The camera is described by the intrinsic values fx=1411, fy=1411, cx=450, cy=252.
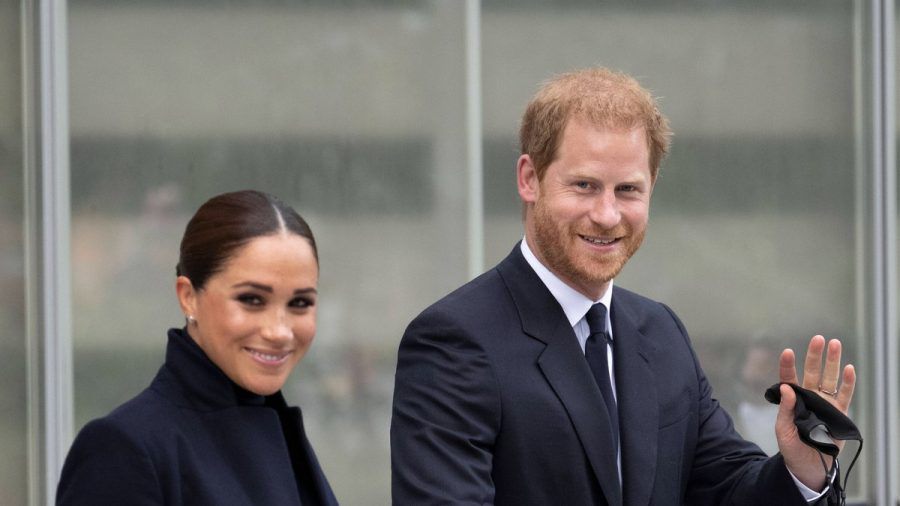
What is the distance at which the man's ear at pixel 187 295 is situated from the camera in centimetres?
266

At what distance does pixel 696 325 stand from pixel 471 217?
1084 mm

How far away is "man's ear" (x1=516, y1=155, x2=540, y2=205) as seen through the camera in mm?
2861

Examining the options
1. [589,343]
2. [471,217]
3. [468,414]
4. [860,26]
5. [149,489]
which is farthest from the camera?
[860,26]

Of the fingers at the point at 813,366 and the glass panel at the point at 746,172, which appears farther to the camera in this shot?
the glass panel at the point at 746,172

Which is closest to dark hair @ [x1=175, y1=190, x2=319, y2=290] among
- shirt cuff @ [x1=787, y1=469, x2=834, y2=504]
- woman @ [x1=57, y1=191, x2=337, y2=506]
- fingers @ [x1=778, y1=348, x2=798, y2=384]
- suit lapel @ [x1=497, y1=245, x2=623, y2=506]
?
woman @ [x1=57, y1=191, x2=337, y2=506]

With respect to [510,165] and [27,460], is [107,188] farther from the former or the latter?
[510,165]

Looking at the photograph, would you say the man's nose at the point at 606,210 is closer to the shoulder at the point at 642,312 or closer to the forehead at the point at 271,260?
the shoulder at the point at 642,312

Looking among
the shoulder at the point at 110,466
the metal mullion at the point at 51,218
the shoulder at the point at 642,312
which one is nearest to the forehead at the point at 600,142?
the shoulder at the point at 642,312

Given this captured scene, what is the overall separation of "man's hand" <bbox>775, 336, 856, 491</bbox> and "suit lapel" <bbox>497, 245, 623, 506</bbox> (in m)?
0.36

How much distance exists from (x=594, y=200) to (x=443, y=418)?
20.5 inches

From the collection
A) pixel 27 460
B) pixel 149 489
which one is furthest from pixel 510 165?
pixel 149 489

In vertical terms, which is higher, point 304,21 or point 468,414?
point 304,21

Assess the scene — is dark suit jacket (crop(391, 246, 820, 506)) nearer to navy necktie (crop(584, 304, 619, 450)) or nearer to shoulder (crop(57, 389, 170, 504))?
navy necktie (crop(584, 304, 619, 450))

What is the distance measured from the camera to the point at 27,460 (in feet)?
17.4
